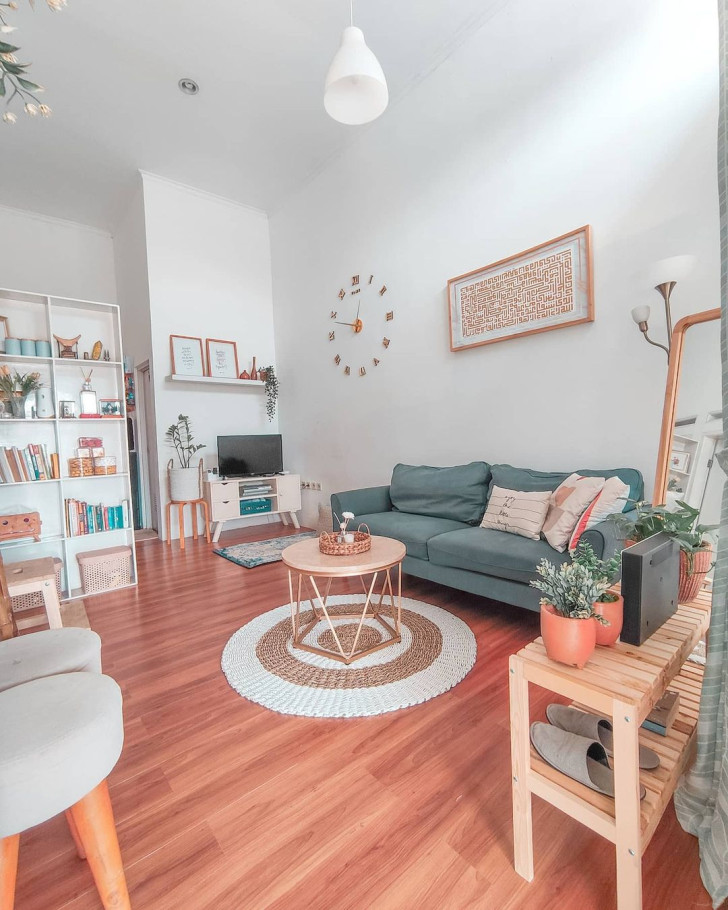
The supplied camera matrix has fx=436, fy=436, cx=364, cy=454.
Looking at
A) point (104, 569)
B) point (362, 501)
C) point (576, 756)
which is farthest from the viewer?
point (362, 501)

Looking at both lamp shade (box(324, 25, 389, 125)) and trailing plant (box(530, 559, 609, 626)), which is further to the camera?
lamp shade (box(324, 25, 389, 125))

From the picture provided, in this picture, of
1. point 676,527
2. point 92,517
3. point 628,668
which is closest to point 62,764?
point 628,668

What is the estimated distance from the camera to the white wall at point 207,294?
4812mm

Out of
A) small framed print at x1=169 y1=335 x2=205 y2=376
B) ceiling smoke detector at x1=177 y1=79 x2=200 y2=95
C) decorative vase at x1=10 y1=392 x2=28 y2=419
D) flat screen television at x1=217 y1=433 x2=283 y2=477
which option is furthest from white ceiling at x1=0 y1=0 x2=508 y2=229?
flat screen television at x1=217 y1=433 x2=283 y2=477

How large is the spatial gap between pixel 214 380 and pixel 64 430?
1.89 meters

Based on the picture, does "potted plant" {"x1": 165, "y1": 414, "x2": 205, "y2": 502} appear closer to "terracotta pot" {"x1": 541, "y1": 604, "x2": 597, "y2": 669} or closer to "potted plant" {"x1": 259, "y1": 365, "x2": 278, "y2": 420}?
"potted plant" {"x1": 259, "y1": 365, "x2": 278, "y2": 420}

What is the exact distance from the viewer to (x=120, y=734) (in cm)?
98

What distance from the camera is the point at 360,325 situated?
14.4 feet

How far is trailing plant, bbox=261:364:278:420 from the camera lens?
5.56 metres

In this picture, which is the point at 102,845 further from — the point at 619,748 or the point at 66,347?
the point at 66,347

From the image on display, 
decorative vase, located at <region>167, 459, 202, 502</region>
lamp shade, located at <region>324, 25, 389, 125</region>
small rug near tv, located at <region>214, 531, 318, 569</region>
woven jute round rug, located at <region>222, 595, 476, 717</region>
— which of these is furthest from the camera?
decorative vase, located at <region>167, 459, 202, 502</region>

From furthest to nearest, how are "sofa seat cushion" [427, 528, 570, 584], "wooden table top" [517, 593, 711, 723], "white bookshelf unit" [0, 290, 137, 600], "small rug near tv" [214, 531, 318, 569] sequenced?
1. "small rug near tv" [214, 531, 318, 569]
2. "white bookshelf unit" [0, 290, 137, 600]
3. "sofa seat cushion" [427, 528, 570, 584]
4. "wooden table top" [517, 593, 711, 723]

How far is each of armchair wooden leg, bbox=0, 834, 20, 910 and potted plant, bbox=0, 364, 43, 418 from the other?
297 cm

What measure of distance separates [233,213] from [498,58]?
346 centimetres
